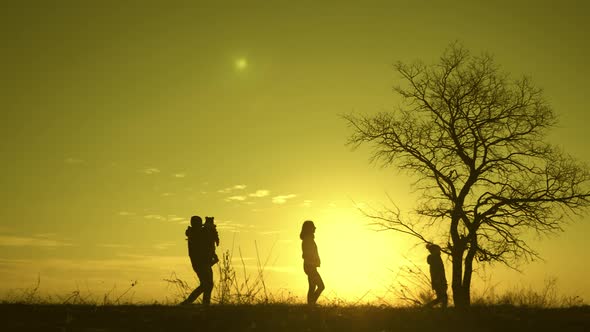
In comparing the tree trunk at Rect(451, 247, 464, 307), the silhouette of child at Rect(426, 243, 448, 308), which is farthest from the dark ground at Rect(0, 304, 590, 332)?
the tree trunk at Rect(451, 247, 464, 307)

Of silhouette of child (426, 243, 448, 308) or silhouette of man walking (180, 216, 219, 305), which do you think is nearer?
silhouette of man walking (180, 216, 219, 305)

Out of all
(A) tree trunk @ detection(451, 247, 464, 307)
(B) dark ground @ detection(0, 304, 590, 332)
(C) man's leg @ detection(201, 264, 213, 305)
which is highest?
(A) tree trunk @ detection(451, 247, 464, 307)

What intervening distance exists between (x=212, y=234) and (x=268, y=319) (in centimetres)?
371

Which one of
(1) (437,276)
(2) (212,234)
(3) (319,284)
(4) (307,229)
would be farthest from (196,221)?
(1) (437,276)

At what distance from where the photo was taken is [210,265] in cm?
1479

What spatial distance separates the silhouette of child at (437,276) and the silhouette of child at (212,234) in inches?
265

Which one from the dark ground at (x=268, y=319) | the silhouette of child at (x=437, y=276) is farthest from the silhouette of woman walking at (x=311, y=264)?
the silhouette of child at (x=437, y=276)

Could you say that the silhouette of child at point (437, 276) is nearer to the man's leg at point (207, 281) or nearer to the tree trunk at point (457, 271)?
the tree trunk at point (457, 271)

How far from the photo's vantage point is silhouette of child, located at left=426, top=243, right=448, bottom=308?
57.6 feet

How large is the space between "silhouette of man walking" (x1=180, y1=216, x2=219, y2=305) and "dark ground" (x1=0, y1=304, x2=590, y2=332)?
1.61 metres

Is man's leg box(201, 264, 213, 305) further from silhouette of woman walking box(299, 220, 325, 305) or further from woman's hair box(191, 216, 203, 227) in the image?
silhouette of woman walking box(299, 220, 325, 305)

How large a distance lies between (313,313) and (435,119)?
37.7 feet

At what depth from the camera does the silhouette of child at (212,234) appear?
14.9 meters

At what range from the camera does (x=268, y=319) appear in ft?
38.8
